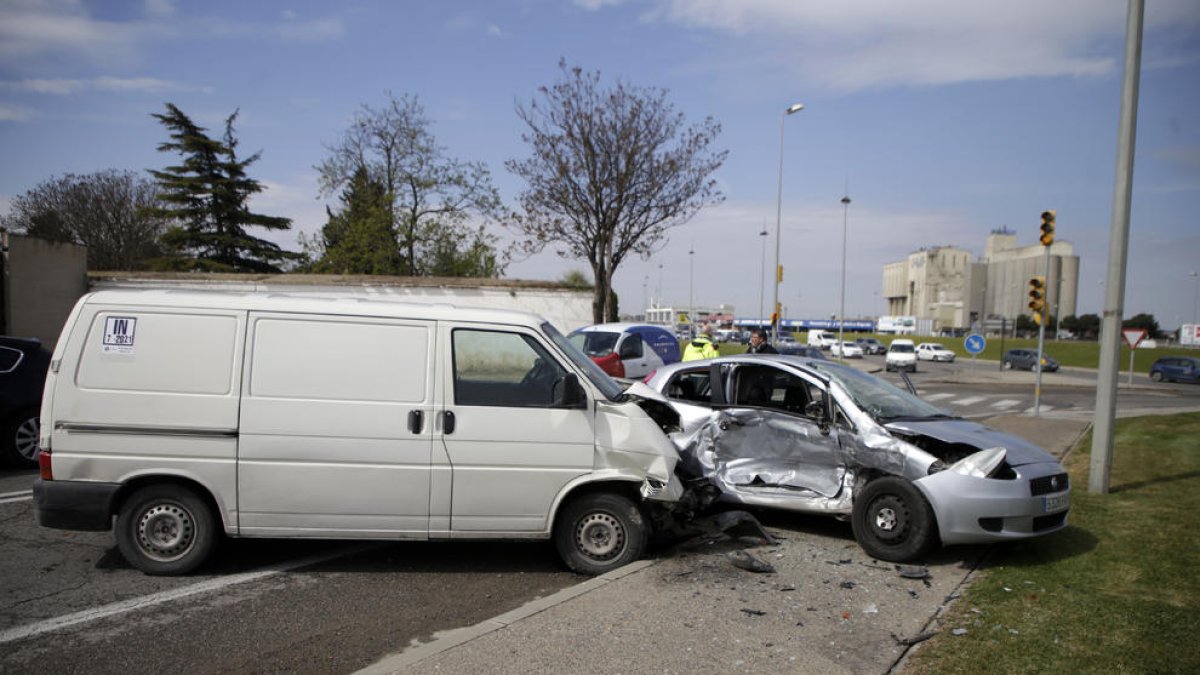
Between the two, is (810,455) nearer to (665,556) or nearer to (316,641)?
(665,556)

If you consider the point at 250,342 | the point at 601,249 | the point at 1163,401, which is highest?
the point at 601,249

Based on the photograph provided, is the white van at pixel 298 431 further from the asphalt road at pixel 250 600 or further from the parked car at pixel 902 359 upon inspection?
the parked car at pixel 902 359

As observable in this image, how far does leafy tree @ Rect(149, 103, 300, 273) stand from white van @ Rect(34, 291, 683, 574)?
39836 millimetres

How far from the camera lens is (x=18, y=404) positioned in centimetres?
920

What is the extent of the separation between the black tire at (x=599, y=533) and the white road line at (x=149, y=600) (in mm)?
1947

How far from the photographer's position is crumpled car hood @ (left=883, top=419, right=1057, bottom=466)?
238 inches

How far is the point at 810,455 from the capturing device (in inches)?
260

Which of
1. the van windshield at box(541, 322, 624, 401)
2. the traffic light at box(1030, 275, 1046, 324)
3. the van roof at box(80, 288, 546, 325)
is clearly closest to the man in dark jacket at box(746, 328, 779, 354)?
the van windshield at box(541, 322, 624, 401)

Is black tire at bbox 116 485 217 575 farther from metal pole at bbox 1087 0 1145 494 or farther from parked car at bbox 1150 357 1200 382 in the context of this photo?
parked car at bbox 1150 357 1200 382

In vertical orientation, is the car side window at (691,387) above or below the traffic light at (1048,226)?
below

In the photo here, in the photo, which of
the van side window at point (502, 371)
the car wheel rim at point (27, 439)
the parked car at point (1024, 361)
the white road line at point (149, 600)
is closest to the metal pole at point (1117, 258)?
the van side window at point (502, 371)

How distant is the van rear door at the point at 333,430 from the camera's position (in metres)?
5.26

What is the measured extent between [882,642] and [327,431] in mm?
3863

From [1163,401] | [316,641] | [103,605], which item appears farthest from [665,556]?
[1163,401]
